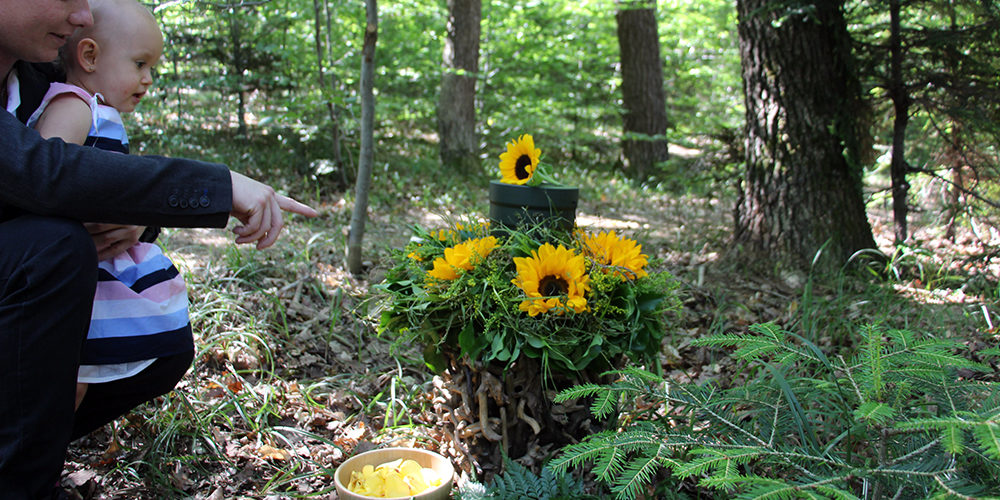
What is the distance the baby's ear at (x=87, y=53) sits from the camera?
1476mm

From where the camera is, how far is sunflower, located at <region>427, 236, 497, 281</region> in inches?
68.7

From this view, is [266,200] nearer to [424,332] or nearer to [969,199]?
[424,332]

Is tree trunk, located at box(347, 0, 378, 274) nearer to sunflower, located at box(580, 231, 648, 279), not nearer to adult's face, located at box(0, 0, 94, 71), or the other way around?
sunflower, located at box(580, 231, 648, 279)

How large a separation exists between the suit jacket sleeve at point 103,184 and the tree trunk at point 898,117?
376cm

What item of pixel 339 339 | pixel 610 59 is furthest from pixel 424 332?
pixel 610 59

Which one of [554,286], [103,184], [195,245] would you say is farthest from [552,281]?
[195,245]

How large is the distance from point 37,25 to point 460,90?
618cm

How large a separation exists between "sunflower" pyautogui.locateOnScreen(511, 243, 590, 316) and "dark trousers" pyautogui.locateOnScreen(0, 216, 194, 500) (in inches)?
38.7

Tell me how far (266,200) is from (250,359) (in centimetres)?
136

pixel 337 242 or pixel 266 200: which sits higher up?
pixel 266 200

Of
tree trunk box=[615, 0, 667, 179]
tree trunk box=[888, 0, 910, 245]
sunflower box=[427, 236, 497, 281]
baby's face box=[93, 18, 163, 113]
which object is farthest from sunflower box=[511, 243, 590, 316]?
tree trunk box=[615, 0, 667, 179]

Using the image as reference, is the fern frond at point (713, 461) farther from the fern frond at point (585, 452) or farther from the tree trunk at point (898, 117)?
the tree trunk at point (898, 117)

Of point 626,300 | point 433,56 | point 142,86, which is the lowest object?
point 626,300

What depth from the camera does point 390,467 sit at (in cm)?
174
